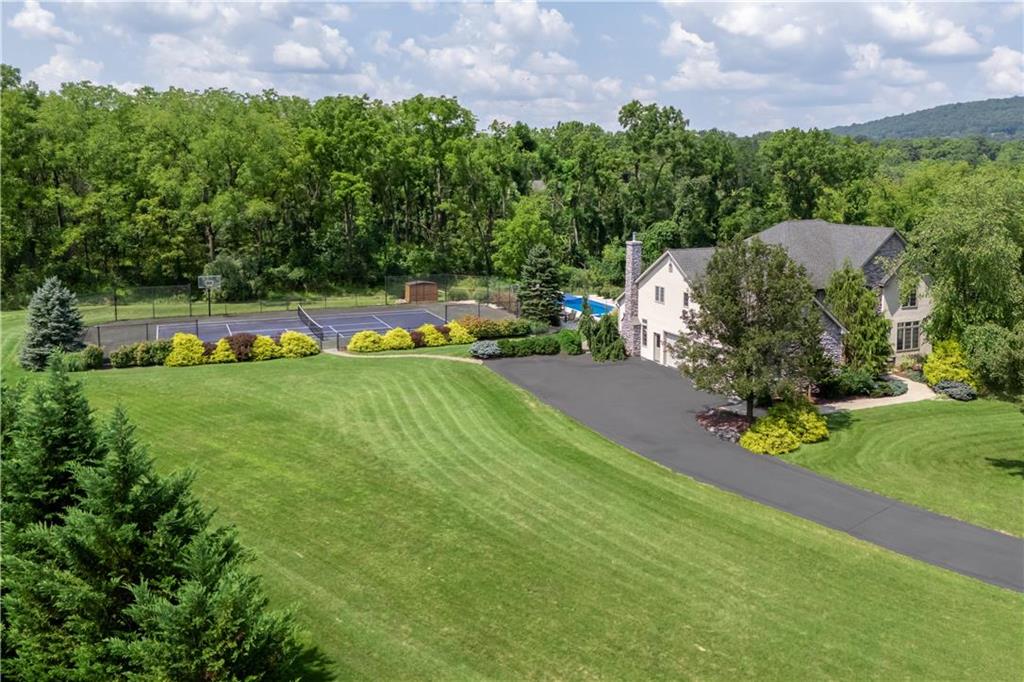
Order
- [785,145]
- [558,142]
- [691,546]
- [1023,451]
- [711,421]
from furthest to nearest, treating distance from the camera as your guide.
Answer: [558,142], [785,145], [711,421], [1023,451], [691,546]

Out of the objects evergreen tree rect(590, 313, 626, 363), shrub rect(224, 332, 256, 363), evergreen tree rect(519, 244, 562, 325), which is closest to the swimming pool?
evergreen tree rect(519, 244, 562, 325)

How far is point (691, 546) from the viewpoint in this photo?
18188mm

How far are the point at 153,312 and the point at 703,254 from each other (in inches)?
1468

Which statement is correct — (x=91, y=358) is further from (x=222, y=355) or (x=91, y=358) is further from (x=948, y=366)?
(x=948, y=366)

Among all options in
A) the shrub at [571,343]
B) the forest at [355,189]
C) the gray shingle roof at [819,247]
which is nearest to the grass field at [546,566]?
the shrub at [571,343]

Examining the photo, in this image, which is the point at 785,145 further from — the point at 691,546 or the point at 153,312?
the point at 691,546

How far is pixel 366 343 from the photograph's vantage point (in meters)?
41.0

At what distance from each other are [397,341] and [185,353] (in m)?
10.8

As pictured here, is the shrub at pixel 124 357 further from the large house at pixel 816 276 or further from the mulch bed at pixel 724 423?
the mulch bed at pixel 724 423

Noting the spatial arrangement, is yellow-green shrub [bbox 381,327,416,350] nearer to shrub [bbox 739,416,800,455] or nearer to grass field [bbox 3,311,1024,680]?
grass field [bbox 3,311,1024,680]

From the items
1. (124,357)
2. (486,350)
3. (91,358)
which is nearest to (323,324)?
(124,357)

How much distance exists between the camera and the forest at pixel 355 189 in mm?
58688

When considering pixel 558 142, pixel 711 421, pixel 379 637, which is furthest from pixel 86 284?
pixel 379 637

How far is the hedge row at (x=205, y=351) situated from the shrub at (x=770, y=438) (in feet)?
76.5
